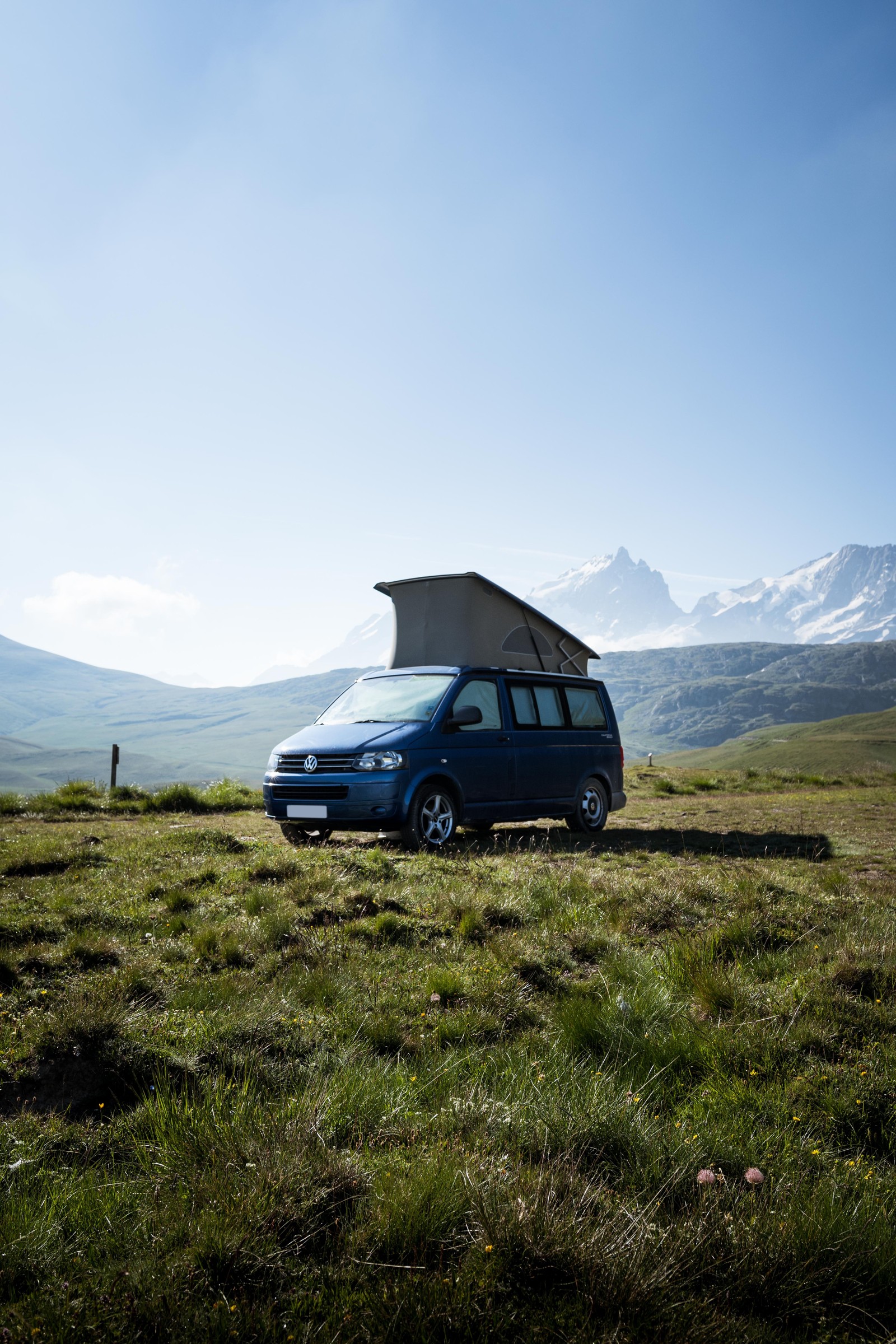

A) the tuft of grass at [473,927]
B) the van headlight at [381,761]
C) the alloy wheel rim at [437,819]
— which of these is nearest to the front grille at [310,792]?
the van headlight at [381,761]

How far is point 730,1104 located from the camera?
283 cm

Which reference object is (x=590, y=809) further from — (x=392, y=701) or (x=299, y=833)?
(x=299, y=833)

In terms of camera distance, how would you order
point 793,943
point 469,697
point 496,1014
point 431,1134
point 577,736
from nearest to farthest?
point 431,1134 → point 496,1014 → point 793,943 → point 469,697 → point 577,736

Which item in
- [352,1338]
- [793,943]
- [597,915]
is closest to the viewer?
[352,1338]

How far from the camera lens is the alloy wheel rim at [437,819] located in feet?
31.9

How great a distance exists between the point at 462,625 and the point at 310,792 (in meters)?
4.99

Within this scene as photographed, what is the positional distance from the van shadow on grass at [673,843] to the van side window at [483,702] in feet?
4.71

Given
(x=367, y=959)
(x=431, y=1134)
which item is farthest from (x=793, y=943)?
(x=431, y=1134)

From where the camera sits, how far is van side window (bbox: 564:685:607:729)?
12602 millimetres

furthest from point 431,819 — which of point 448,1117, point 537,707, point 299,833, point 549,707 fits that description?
Answer: point 448,1117

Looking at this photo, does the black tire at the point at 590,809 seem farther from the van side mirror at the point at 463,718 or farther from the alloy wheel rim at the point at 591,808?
the van side mirror at the point at 463,718

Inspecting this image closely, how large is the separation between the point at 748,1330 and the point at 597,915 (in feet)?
12.3

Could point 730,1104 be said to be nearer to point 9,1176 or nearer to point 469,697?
point 9,1176

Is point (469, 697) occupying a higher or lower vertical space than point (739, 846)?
higher
